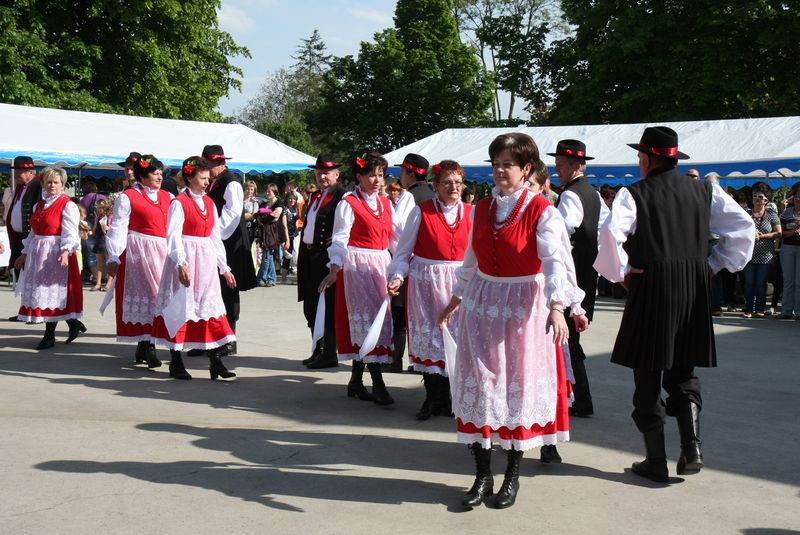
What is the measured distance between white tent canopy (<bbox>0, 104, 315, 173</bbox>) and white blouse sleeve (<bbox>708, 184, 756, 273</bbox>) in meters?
14.3

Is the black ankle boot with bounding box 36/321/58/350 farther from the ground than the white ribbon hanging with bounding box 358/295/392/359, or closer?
closer

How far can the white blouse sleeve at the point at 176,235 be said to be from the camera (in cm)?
729

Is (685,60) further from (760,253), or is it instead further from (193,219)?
(193,219)

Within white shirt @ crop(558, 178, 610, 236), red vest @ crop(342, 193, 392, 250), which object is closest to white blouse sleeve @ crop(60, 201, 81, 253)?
red vest @ crop(342, 193, 392, 250)

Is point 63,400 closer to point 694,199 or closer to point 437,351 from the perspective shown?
point 437,351

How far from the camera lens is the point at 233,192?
856cm

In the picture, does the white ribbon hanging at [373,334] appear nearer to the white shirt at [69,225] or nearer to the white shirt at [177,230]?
the white shirt at [177,230]

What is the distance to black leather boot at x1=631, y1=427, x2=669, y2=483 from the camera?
491 centimetres

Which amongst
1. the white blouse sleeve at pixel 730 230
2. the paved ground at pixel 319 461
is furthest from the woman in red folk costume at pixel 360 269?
the white blouse sleeve at pixel 730 230

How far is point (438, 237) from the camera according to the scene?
633 centimetres

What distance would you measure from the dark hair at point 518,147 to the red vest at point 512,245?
0.60 feet

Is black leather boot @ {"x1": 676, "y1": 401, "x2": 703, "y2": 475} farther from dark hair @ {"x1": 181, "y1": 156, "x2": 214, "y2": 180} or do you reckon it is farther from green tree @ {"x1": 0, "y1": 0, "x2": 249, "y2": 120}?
green tree @ {"x1": 0, "y1": 0, "x2": 249, "y2": 120}

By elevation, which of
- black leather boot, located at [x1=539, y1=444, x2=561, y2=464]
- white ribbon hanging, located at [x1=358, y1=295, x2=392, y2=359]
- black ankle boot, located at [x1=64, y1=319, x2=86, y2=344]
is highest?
white ribbon hanging, located at [x1=358, y1=295, x2=392, y2=359]

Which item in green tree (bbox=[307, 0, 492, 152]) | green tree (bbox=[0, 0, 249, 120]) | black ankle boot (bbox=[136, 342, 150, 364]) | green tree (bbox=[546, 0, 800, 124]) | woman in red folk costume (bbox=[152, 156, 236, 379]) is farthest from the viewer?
green tree (bbox=[307, 0, 492, 152])
